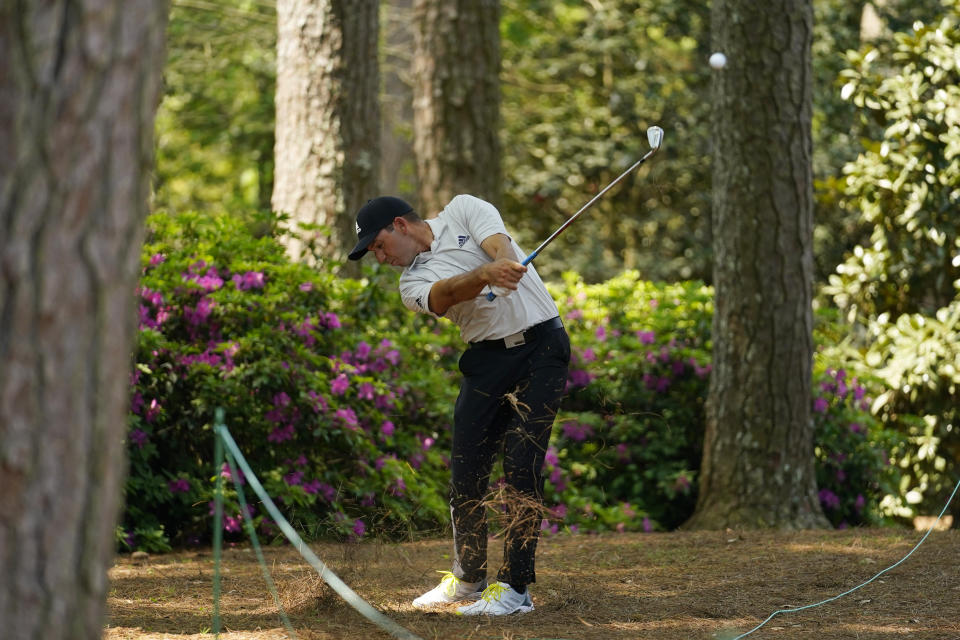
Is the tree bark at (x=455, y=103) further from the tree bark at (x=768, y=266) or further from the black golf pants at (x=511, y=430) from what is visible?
the black golf pants at (x=511, y=430)

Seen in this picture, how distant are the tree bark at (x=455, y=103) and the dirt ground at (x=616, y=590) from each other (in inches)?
128

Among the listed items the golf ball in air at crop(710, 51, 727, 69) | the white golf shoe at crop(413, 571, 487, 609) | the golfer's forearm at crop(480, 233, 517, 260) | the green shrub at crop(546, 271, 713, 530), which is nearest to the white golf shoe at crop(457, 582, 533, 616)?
the white golf shoe at crop(413, 571, 487, 609)

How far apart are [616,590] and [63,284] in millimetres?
3550

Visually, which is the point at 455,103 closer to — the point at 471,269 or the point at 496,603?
the point at 471,269

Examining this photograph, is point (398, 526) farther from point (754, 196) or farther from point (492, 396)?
point (754, 196)

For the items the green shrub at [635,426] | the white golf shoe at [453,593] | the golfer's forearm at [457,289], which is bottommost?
the white golf shoe at [453,593]

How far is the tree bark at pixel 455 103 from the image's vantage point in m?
8.92

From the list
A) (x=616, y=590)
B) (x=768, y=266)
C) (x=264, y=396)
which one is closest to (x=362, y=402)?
(x=264, y=396)

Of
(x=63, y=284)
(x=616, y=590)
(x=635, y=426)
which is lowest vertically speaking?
(x=616, y=590)

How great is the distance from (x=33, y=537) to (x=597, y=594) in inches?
130

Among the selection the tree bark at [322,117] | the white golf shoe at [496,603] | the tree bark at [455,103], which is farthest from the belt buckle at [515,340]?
the tree bark at [455,103]

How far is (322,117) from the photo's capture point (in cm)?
834

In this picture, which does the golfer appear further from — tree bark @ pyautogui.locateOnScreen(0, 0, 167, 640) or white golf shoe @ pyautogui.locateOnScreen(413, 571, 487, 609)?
tree bark @ pyautogui.locateOnScreen(0, 0, 167, 640)

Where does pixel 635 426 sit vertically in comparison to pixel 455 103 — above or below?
below
